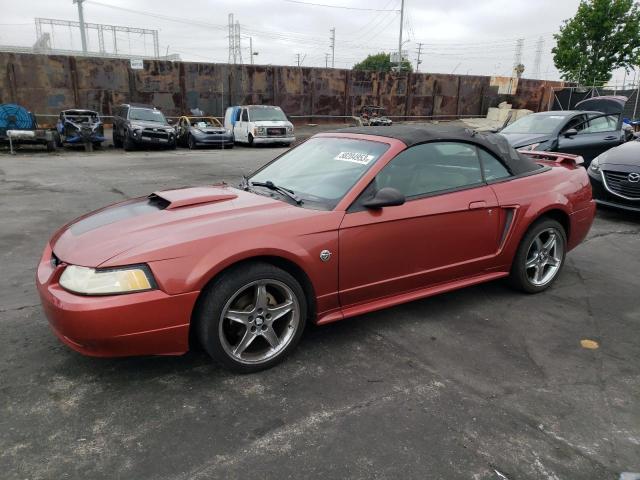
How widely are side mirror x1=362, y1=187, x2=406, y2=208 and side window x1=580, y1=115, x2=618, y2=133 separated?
8.58 m

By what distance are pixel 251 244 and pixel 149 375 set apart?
1.05 metres

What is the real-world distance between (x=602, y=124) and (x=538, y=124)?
1.43m

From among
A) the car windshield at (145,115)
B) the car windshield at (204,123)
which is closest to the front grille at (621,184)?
the car windshield at (204,123)

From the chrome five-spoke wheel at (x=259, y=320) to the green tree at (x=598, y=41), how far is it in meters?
32.7

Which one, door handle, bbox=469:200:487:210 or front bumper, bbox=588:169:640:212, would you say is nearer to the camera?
door handle, bbox=469:200:487:210

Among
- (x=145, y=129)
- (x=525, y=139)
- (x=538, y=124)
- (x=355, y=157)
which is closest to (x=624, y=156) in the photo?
(x=525, y=139)

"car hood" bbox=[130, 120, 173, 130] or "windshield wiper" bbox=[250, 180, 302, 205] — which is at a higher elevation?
"windshield wiper" bbox=[250, 180, 302, 205]

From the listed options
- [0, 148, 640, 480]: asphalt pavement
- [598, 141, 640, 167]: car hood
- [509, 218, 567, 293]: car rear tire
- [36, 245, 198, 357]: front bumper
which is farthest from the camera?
[598, 141, 640, 167]: car hood

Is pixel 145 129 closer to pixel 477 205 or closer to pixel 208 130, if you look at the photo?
pixel 208 130

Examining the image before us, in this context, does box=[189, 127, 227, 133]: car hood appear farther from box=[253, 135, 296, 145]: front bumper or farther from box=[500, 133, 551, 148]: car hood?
box=[500, 133, 551, 148]: car hood

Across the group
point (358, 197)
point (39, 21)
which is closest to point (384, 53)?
point (39, 21)

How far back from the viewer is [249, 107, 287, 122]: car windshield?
20188 millimetres

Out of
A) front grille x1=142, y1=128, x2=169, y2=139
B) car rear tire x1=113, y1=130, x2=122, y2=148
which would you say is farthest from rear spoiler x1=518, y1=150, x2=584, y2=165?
car rear tire x1=113, y1=130, x2=122, y2=148

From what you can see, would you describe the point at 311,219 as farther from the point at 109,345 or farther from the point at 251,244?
the point at 109,345
